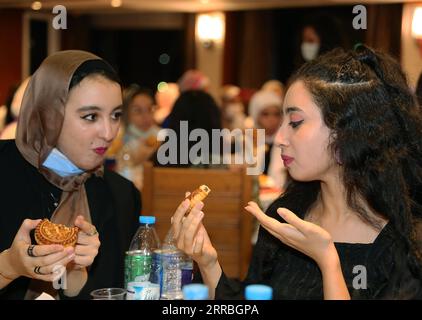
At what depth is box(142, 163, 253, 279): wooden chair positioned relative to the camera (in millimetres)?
2922

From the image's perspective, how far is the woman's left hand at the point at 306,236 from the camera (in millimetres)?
1316

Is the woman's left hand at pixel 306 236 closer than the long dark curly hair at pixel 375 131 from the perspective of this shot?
Yes

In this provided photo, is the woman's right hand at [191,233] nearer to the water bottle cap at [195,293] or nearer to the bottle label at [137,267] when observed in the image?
the bottle label at [137,267]

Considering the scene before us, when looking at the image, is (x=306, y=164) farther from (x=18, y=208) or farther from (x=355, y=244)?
(x=18, y=208)

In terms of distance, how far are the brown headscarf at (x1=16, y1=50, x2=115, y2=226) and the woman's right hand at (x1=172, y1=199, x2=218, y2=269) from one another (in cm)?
53

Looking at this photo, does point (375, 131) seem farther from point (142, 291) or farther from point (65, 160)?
point (65, 160)

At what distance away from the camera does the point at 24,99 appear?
1.93m

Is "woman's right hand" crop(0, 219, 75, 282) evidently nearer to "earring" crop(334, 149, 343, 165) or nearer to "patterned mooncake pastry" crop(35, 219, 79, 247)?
"patterned mooncake pastry" crop(35, 219, 79, 247)

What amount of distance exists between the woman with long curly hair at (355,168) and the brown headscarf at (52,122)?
560 mm

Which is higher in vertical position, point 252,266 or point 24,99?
point 24,99

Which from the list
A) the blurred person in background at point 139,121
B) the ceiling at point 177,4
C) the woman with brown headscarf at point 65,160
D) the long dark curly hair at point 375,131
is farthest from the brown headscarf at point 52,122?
the ceiling at point 177,4

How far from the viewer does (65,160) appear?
1.88 m
